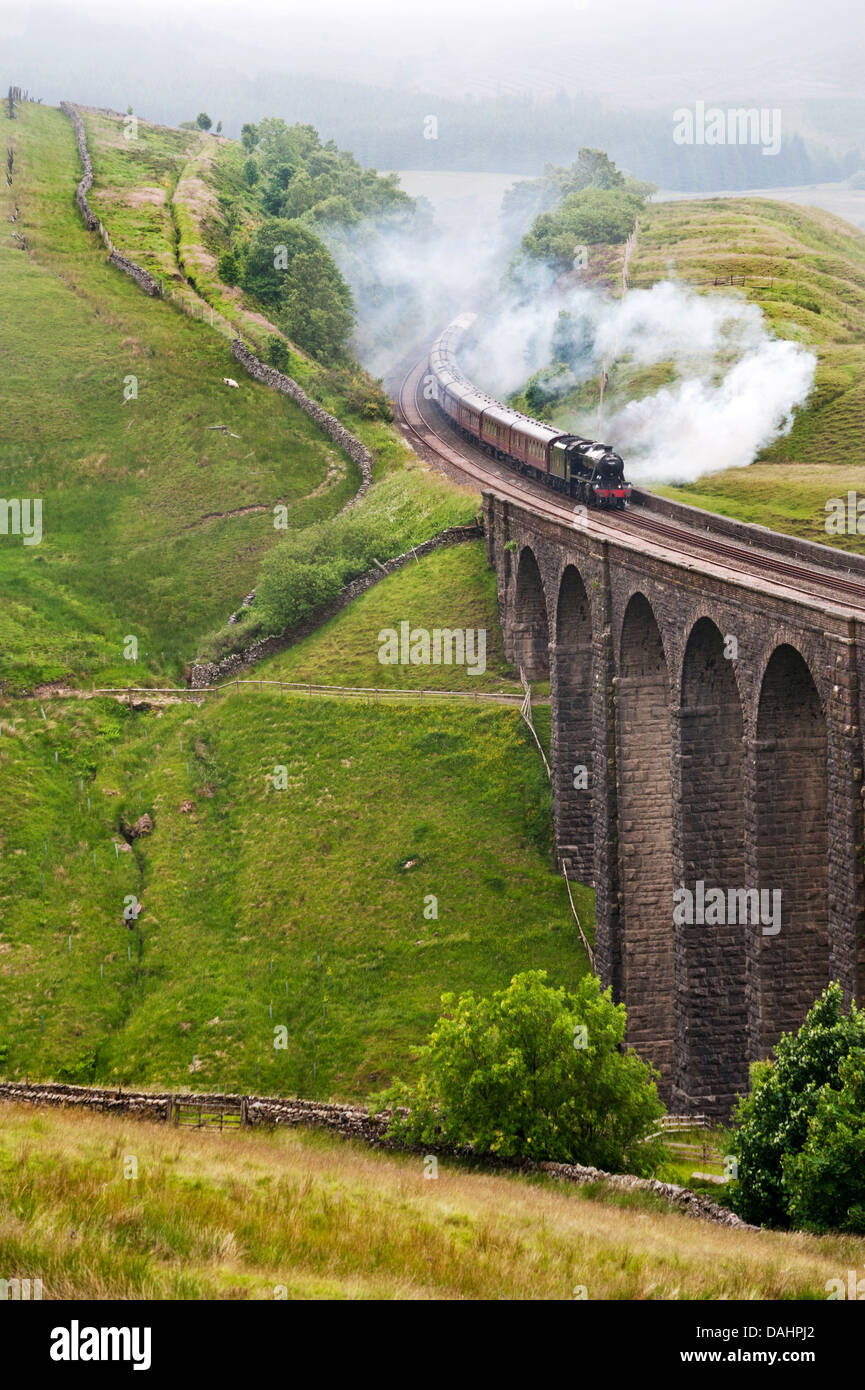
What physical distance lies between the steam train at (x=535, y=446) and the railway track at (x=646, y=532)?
0.85m

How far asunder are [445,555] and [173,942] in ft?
87.9

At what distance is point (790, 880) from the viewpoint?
32.3 meters

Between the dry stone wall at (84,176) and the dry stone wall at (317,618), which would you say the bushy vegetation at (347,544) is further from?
the dry stone wall at (84,176)

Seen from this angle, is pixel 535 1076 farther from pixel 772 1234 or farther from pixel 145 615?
pixel 145 615

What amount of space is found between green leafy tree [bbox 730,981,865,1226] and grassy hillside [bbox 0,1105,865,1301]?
1.84 meters

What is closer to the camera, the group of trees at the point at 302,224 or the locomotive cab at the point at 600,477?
the locomotive cab at the point at 600,477

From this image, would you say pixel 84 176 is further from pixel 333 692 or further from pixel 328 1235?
pixel 328 1235

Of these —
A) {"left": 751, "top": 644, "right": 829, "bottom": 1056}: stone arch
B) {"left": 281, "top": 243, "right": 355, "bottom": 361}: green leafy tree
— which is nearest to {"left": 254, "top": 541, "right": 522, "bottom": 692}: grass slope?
{"left": 751, "top": 644, "right": 829, "bottom": 1056}: stone arch

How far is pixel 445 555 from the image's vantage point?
64312 millimetres

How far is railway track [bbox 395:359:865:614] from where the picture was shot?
117ft

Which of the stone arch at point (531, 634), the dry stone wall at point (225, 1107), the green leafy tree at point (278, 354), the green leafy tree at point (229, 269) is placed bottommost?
the dry stone wall at point (225, 1107)

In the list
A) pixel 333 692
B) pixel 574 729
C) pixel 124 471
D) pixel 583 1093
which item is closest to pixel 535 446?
pixel 333 692

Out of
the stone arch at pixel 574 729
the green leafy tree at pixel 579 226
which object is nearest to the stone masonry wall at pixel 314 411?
the stone arch at pixel 574 729

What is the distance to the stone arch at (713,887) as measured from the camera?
3622 cm
